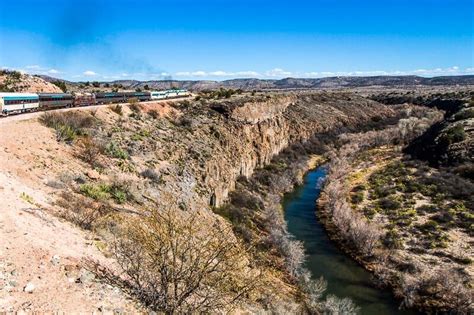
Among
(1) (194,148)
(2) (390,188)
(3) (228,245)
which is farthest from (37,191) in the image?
(2) (390,188)

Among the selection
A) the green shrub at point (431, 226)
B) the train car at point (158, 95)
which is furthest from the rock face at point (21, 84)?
the green shrub at point (431, 226)

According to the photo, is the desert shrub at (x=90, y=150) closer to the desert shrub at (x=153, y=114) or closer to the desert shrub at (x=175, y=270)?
the desert shrub at (x=175, y=270)

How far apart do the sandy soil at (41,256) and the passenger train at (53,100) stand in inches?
698

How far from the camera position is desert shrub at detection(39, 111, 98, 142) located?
94.4ft

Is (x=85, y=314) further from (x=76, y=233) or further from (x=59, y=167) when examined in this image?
(x=59, y=167)

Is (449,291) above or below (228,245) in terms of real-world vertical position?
below

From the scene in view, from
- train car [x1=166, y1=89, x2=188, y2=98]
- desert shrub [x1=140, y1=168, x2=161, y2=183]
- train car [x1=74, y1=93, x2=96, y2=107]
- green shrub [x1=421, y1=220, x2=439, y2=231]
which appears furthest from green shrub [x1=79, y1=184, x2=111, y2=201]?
train car [x1=166, y1=89, x2=188, y2=98]

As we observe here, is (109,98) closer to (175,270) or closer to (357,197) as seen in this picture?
(357,197)

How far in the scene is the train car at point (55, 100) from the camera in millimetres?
43222

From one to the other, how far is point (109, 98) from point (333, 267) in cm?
3899

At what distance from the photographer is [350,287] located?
2897cm

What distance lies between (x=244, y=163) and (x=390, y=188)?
736 inches

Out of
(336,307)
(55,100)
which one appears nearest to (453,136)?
(336,307)

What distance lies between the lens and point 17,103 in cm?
3678
